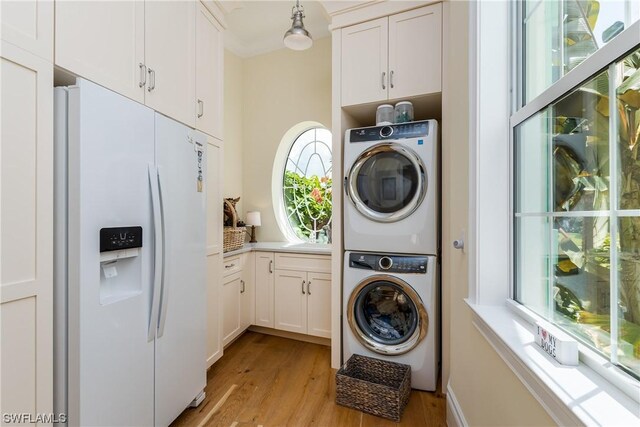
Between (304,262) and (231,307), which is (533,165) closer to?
(304,262)

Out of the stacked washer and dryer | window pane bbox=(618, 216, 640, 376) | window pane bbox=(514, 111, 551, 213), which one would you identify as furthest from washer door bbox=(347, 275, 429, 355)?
window pane bbox=(618, 216, 640, 376)

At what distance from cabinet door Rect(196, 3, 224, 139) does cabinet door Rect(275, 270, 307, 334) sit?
4.45ft

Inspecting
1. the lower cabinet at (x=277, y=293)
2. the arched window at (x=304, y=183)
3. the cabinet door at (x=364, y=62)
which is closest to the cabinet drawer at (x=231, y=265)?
the lower cabinet at (x=277, y=293)

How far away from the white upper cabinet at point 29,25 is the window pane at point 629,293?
5.98 feet

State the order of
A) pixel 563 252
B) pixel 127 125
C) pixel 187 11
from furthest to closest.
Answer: pixel 187 11 < pixel 127 125 < pixel 563 252

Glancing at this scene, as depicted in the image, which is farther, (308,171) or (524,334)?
(308,171)

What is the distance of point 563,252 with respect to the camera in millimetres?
887

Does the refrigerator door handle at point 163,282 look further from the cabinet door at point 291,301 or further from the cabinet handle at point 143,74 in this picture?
the cabinet door at point 291,301

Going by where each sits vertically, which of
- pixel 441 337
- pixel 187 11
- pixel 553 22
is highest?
pixel 187 11

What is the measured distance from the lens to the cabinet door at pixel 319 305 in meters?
2.57

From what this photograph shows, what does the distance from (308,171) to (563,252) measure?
2.74m

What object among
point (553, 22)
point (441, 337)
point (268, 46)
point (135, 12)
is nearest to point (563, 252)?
point (553, 22)

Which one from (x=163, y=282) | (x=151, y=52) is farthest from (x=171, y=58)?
(x=163, y=282)

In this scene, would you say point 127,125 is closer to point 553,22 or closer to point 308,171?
point 553,22
